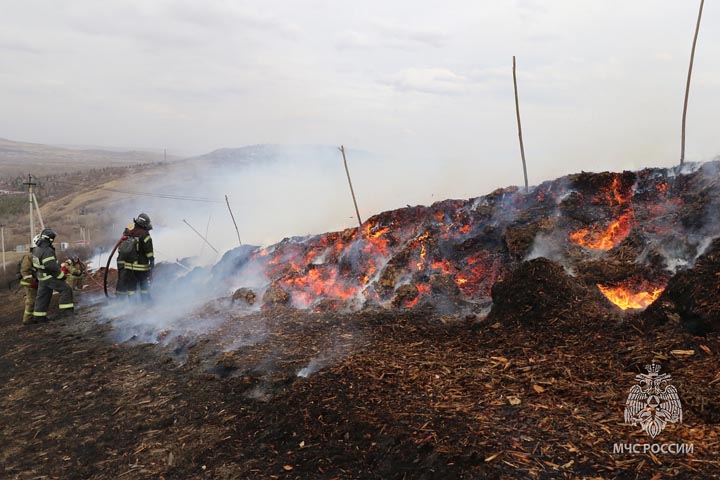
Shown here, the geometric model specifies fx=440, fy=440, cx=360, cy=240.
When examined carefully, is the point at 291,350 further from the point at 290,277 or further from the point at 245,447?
the point at 290,277

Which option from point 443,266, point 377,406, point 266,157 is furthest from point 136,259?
point 266,157

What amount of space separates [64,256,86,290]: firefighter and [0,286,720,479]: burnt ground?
693cm

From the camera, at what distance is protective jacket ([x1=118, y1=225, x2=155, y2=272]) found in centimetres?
1077

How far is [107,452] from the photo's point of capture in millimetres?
4570

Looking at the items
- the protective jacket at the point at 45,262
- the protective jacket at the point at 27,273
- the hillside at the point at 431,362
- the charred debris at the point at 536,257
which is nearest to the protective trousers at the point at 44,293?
the protective jacket at the point at 45,262

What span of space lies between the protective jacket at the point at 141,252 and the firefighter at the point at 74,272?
380cm

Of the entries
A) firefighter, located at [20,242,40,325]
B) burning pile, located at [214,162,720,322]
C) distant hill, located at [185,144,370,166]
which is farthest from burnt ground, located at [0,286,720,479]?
distant hill, located at [185,144,370,166]

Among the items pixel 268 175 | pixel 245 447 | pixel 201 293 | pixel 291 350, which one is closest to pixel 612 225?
pixel 291 350

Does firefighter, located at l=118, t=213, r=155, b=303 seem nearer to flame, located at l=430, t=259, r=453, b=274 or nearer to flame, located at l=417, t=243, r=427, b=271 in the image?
flame, located at l=417, t=243, r=427, b=271

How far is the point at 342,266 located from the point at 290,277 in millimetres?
1338

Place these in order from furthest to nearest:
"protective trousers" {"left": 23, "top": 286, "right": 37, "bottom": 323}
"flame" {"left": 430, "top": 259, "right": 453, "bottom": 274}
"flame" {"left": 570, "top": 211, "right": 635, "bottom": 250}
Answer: "protective trousers" {"left": 23, "top": 286, "right": 37, "bottom": 323} → "flame" {"left": 430, "top": 259, "right": 453, "bottom": 274} → "flame" {"left": 570, "top": 211, "right": 635, "bottom": 250}

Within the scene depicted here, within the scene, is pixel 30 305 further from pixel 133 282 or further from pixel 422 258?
pixel 422 258

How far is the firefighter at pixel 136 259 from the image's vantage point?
1080 cm

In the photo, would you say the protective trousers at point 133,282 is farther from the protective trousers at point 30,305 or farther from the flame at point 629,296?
the flame at point 629,296
